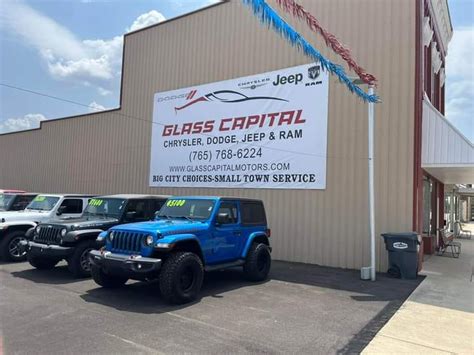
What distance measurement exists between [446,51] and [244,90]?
10.3m

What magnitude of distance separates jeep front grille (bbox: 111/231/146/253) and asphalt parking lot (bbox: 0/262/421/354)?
821 millimetres

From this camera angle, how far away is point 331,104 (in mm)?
11008

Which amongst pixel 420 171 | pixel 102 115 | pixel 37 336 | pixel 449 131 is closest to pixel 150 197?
pixel 37 336

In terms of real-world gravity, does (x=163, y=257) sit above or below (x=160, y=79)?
below

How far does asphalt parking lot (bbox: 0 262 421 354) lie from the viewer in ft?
15.1

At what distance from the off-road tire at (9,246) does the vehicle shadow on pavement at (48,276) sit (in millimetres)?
1011

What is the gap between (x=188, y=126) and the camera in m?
14.1

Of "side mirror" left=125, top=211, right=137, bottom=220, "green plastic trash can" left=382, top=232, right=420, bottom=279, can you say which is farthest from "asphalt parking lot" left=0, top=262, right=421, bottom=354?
"side mirror" left=125, top=211, right=137, bottom=220

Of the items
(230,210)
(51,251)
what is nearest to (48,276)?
(51,251)

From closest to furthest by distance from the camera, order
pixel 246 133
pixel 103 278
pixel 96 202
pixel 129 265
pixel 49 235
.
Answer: pixel 129 265
pixel 103 278
pixel 49 235
pixel 96 202
pixel 246 133

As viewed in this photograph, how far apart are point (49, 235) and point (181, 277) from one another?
3534 millimetres

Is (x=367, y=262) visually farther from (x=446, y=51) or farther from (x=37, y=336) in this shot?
(x=446, y=51)

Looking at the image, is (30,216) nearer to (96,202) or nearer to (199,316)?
(96,202)

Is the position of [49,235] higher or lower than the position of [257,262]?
higher
